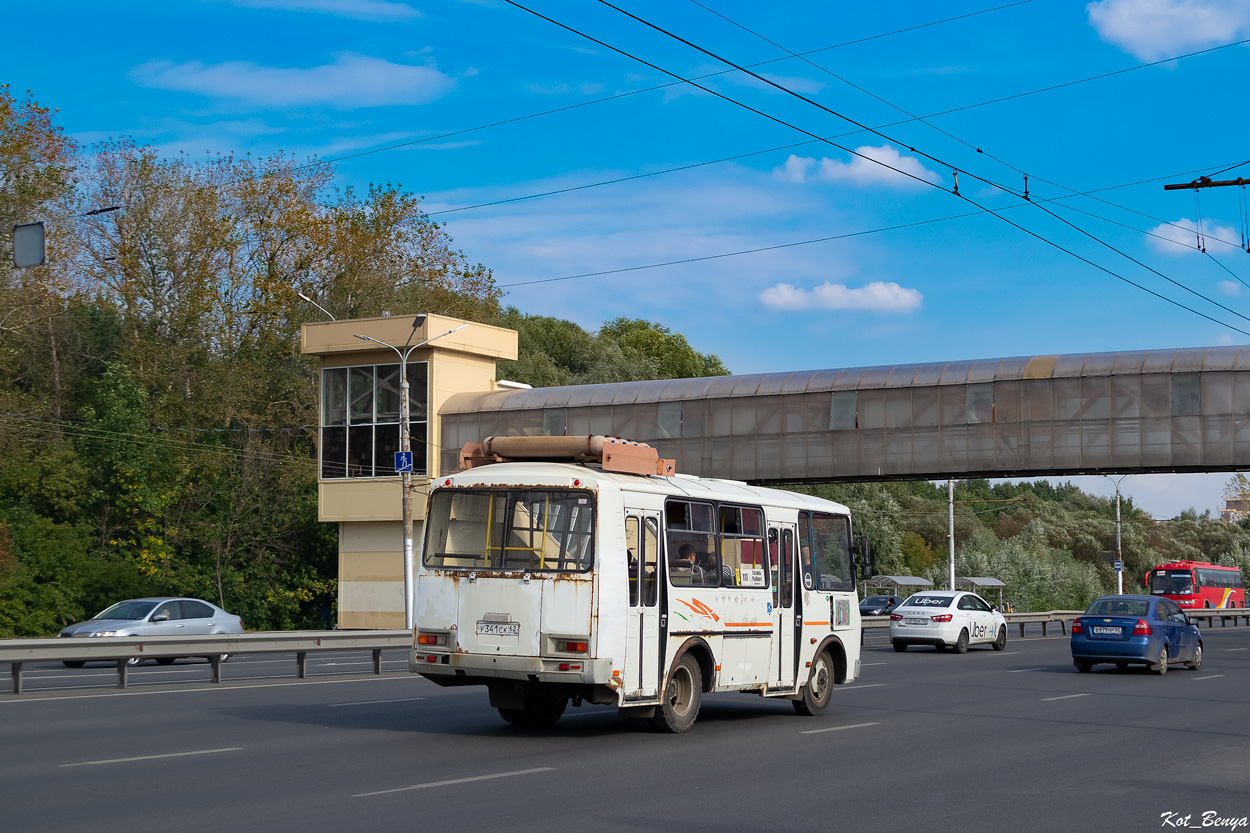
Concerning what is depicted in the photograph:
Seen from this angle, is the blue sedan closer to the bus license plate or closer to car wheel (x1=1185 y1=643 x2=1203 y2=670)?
car wheel (x1=1185 y1=643 x2=1203 y2=670)

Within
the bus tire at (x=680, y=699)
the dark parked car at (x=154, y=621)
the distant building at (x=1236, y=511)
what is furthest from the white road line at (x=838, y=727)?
the distant building at (x=1236, y=511)

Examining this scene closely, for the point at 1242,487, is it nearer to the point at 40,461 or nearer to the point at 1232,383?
the point at 1232,383

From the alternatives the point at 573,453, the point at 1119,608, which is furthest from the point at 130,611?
the point at 1119,608

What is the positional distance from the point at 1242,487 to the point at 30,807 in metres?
103

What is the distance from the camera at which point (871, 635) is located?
4644cm

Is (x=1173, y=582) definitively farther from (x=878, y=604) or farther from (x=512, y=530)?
(x=512, y=530)

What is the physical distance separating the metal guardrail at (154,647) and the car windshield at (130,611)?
23.0 ft

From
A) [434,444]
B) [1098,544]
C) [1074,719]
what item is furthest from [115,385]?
[1098,544]

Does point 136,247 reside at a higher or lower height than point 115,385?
higher

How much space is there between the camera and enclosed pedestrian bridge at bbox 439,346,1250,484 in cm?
4050

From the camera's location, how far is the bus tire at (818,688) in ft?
53.5

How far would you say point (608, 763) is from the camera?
11711 mm

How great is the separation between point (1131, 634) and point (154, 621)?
64.9 ft

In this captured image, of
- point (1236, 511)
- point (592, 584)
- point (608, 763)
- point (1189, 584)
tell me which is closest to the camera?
point (608, 763)
